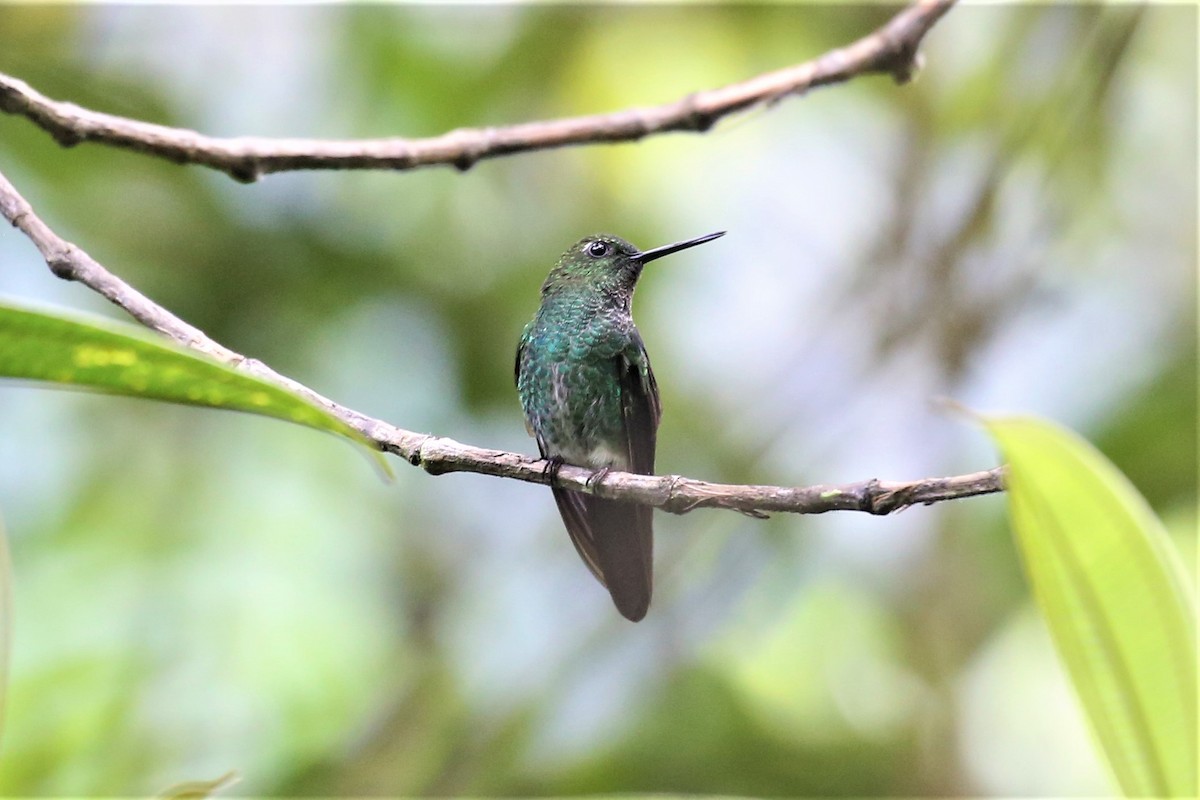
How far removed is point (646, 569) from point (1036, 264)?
1.62 metres

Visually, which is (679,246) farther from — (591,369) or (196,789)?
(196,789)

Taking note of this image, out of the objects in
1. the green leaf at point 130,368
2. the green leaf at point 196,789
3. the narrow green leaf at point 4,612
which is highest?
the green leaf at point 130,368

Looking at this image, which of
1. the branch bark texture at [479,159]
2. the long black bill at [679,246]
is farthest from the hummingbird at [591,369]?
the branch bark texture at [479,159]

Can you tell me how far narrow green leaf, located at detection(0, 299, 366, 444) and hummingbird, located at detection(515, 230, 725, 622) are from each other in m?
0.97

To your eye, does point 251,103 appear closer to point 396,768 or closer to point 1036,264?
Result: point 396,768

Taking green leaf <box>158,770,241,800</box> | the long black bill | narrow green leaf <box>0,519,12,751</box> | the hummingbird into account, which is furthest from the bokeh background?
narrow green leaf <box>0,519,12,751</box>

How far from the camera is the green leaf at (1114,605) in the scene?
2.31 feet

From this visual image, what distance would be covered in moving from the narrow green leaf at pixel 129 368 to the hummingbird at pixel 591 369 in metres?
0.97

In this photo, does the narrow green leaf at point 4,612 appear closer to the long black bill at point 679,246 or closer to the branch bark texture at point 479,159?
the branch bark texture at point 479,159

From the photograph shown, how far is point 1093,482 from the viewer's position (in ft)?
2.30

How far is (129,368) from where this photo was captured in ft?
2.01

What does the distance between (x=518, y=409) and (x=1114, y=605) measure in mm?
1982

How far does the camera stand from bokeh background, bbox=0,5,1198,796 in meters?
2.51

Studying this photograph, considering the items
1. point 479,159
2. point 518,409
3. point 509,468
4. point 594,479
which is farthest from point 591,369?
point 518,409
